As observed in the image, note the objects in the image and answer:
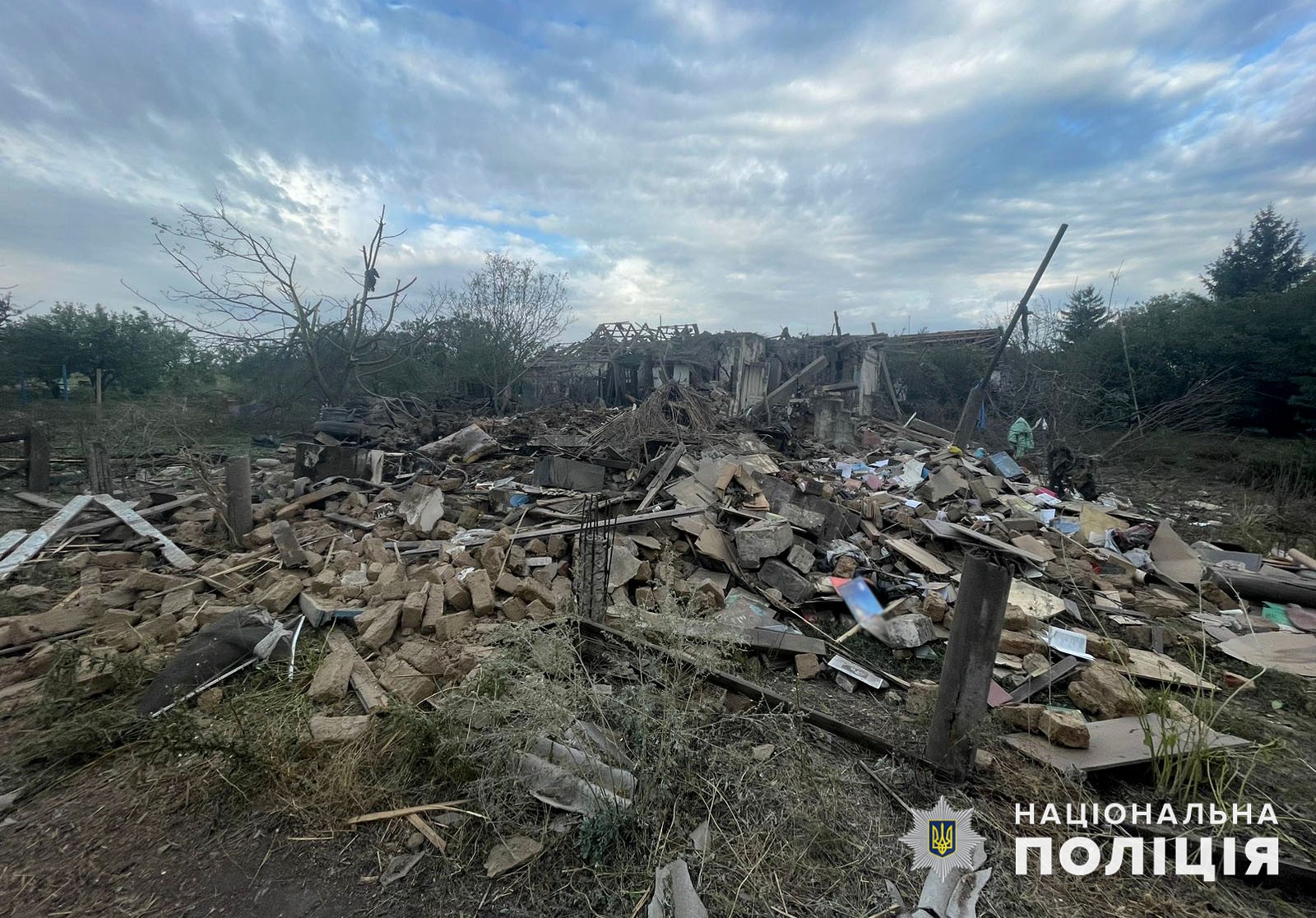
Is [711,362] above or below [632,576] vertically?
above

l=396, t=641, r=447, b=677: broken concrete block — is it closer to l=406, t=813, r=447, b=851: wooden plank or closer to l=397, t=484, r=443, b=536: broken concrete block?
l=406, t=813, r=447, b=851: wooden plank

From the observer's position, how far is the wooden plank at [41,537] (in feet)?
17.3

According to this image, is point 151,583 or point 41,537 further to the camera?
point 41,537

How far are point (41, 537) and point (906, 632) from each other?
8723mm

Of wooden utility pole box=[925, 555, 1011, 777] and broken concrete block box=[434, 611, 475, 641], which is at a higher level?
wooden utility pole box=[925, 555, 1011, 777]

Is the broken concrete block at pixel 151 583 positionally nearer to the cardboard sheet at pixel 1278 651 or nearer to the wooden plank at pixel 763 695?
the wooden plank at pixel 763 695

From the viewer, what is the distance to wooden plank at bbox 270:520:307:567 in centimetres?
553

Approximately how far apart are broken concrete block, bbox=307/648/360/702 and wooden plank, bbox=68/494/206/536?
452 cm

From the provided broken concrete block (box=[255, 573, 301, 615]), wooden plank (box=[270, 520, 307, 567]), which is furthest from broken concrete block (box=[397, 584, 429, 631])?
wooden plank (box=[270, 520, 307, 567])

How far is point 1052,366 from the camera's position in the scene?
45.9 ft

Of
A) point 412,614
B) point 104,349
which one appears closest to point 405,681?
point 412,614

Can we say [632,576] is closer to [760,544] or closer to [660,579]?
[660,579]

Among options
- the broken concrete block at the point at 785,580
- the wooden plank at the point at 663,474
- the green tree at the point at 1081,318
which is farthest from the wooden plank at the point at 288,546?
the green tree at the point at 1081,318

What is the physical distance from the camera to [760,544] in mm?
5707
